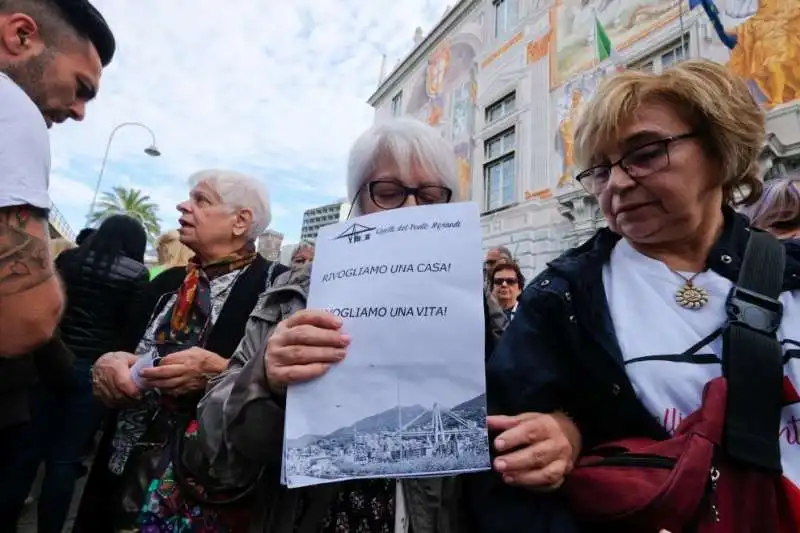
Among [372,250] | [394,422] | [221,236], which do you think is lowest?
[394,422]

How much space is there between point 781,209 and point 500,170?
9.82 meters

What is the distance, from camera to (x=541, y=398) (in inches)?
34.4

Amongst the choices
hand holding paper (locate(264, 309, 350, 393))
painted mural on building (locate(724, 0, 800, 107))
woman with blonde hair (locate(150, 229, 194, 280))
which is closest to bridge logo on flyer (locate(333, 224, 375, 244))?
Answer: hand holding paper (locate(264, 309, 350, 393))

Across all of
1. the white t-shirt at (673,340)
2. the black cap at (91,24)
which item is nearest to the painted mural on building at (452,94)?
the black cap at (91,24)

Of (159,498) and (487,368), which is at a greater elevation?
(487,368)

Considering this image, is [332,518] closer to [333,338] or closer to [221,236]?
[333,338]

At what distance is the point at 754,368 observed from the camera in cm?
78

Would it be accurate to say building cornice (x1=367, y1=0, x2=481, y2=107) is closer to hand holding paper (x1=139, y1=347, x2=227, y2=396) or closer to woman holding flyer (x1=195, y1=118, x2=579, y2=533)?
woman holding flyer (x1=195, y1=118, x2=579, y2=533)

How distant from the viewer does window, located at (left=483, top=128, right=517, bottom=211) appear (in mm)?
10867

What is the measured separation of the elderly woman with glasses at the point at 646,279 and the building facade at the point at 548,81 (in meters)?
6.47

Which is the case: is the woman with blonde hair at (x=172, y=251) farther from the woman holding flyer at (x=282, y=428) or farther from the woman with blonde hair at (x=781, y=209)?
the woman with blonde hair at (x=781, y=209)

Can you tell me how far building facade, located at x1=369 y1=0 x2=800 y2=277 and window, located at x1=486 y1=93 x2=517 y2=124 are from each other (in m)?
0.03

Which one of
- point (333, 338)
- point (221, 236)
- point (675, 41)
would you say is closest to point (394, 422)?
point (333, 338)

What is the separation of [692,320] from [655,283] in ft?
0.35
